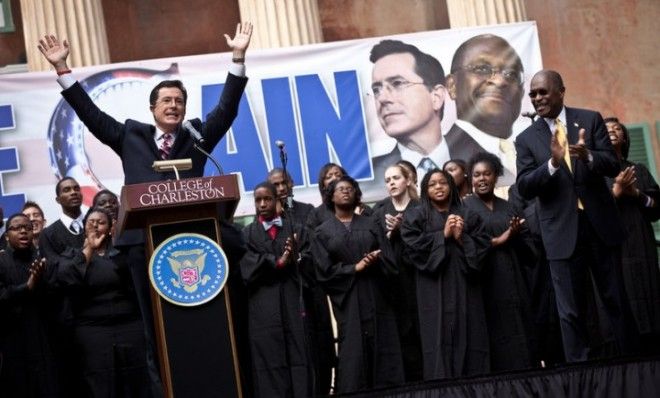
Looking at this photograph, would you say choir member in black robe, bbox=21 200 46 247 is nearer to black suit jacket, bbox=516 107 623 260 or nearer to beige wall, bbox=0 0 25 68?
black suit jacket, bbox=516 107 623 260

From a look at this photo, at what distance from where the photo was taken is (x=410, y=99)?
47.7 feet

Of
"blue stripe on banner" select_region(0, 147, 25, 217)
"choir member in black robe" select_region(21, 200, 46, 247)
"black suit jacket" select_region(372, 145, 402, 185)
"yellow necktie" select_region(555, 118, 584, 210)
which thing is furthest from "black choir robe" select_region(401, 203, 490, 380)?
"blue stripe on banner" select_region(0, 147, 25, 217)

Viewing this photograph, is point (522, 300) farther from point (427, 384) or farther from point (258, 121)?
point (258, 121)

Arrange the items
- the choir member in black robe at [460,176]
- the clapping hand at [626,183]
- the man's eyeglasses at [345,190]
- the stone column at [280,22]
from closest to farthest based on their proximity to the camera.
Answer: the clapping hand at [626,183] < the man's eyeglasses at [345,190] < the choir member in black robe at [460,176] < the stone column at [280,22]

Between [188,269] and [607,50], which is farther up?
[607,50]

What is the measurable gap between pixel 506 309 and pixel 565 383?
220 centimetres

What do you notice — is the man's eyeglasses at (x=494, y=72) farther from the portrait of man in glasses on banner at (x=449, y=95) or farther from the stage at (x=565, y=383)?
the stage at (x=565, y=383)

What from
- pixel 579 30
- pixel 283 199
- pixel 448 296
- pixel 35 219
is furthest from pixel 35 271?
pixel 579 30

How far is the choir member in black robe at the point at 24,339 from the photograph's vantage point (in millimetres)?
10188

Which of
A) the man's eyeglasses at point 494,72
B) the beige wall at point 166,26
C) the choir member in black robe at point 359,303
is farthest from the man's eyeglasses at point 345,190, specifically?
the beige wall at point 166,26

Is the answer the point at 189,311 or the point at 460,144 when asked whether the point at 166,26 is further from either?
the point at 189,311

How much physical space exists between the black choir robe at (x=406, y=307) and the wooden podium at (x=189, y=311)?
3.38 meters

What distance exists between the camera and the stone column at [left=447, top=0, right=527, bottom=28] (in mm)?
15836

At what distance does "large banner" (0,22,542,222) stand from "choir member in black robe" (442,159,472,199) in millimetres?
2254
